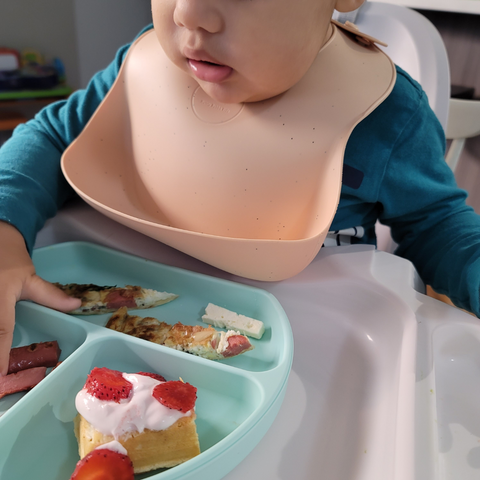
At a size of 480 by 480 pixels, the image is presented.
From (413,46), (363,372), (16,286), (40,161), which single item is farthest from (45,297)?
(413,46)

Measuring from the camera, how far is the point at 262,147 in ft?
1.63

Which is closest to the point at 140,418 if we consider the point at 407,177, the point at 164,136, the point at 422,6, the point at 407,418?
the point at 407,418

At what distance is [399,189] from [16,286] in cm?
50

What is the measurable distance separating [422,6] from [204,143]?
97 cm

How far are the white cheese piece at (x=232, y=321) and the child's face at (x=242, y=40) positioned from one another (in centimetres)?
25

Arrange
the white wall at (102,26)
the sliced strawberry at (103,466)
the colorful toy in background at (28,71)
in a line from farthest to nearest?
the white wall at (102,26)
the colorful toy in background at (28,71)
the sliced strawberry at (103,466)

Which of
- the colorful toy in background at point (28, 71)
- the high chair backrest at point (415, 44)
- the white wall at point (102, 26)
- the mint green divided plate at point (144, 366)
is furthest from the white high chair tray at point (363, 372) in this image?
the white wall at point (102, 26)

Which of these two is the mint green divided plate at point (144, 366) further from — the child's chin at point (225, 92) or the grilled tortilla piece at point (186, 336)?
the child's chin at point (225, 92)

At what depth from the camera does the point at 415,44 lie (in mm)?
844

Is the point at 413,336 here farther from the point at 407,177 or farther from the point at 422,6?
the point at 422,6

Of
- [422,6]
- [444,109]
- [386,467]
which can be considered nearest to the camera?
[386,467]

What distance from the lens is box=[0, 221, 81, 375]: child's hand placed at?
1.42ft

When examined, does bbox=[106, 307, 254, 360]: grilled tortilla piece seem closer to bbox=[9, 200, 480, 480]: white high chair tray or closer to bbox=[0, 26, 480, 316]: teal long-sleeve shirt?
bbox=[9, 200, 480, 480]: white high chair tray

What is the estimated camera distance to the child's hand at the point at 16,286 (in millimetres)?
432
